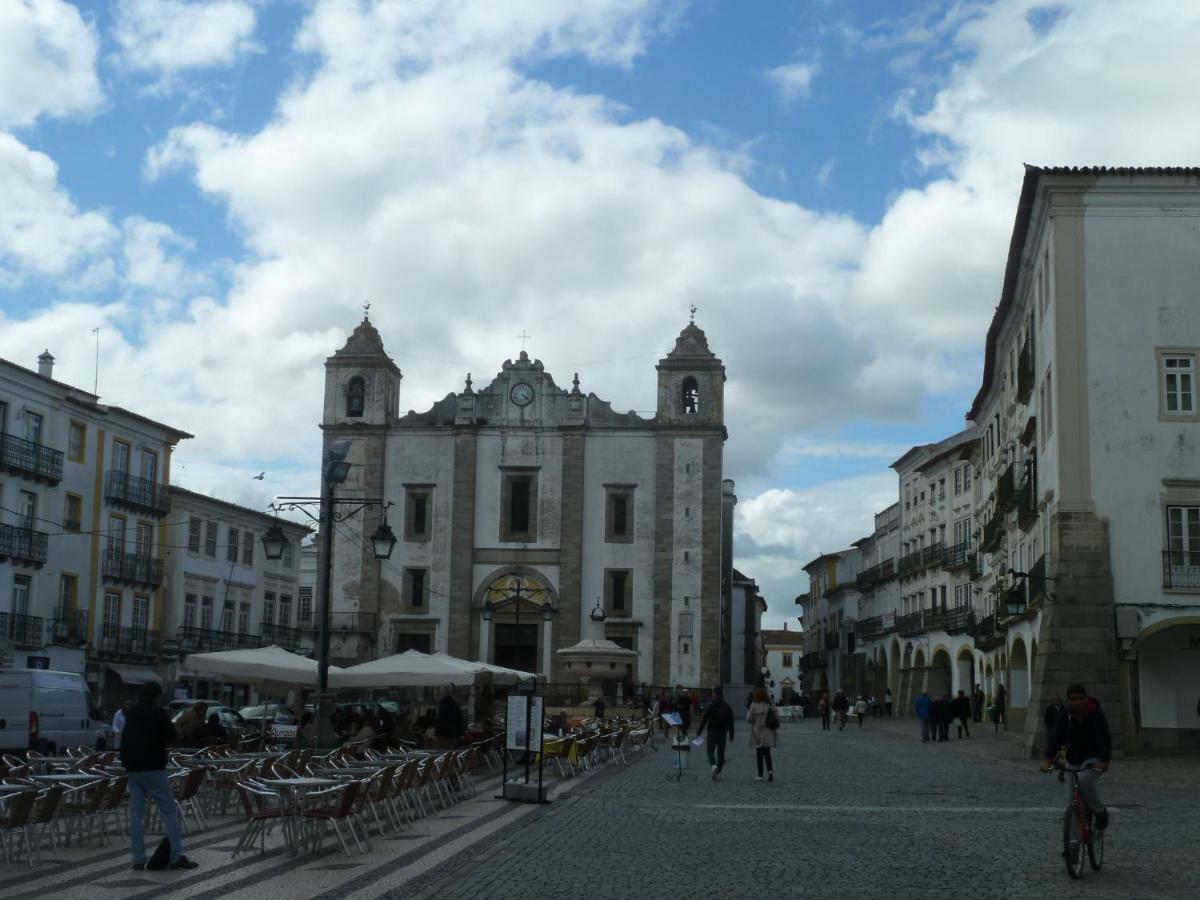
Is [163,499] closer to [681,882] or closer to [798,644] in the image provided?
[681,882]

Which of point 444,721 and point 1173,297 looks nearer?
point 444,721

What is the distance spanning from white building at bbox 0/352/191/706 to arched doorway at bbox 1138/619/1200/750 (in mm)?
29282

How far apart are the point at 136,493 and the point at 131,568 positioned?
8.01ft

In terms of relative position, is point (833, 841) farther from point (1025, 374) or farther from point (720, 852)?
point (1025, 374)

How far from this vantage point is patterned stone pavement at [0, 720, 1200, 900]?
1132 cm

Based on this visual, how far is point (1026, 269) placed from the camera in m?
35.1

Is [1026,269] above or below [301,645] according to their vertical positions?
above

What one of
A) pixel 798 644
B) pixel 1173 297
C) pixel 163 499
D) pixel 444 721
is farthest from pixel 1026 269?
pixel 798 644

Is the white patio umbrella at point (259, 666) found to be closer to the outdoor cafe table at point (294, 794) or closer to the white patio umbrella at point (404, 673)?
the white patio umbrella at point (404, 673)

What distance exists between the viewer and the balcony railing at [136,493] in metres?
49.4

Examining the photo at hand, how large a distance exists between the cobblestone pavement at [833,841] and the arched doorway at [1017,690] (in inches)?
621

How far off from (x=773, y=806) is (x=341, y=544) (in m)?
46.2

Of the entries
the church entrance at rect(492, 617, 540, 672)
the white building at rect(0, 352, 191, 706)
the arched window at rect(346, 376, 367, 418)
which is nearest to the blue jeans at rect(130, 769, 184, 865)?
the white building at rect(0, 352, 191, 706)

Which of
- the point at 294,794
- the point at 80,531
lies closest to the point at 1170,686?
the point at 294,794
